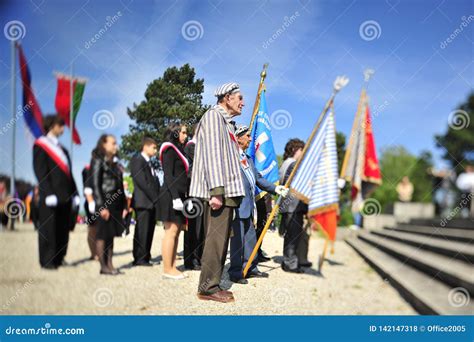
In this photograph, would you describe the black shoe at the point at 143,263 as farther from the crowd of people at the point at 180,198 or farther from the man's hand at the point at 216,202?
the man's hand at the point at 216,202

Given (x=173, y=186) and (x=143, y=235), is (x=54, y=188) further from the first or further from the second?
(x=173, y=186)

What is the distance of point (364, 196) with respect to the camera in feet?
12.8

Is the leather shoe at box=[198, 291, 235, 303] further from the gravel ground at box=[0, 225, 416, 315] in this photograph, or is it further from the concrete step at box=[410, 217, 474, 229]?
the concrete step at box=[410, 217, 474, 229]

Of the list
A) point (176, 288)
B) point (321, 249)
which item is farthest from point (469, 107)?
point (176, 288)

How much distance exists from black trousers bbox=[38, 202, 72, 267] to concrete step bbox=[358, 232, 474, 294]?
2.89m

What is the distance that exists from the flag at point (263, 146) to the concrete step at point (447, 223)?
3871 mm

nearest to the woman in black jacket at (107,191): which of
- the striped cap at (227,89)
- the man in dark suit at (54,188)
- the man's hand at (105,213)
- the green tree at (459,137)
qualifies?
the man's hand at (105,213)

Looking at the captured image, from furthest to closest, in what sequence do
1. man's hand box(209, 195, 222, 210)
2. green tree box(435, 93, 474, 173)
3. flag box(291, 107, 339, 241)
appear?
green tree box(435, 93, 474, 173)
flag box(291, 107, 339, 241)
man's hand box(209, 195, 222, 210)

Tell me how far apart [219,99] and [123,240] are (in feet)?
5.02

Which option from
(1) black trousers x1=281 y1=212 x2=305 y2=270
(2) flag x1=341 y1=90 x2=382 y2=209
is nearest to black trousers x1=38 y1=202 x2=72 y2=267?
(1) black trousers x1=281 y1=212 x2=305 y2=270

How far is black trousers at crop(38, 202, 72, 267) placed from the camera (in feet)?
12.4

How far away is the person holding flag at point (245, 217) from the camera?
12.6 ft

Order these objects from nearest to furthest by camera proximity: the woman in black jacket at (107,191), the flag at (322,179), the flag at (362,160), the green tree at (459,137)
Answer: the woman in black jacket at (107,191) < the flag at (322,179) < the flag at (362,160) < the green tree at (459,137)

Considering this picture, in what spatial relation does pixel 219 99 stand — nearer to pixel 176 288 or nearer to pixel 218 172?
pixel 218 172
